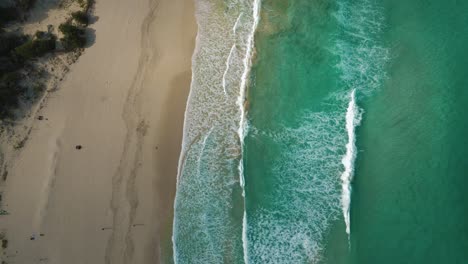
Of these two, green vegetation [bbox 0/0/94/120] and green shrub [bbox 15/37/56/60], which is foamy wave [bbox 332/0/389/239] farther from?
green shrub [bbox 15/37/56/60]

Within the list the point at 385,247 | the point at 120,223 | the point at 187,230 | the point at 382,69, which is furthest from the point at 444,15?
the point at 120,223

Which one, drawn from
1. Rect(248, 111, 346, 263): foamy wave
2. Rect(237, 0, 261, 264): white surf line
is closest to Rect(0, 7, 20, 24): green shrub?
Rect(237, 0, 261, 264): white surf line

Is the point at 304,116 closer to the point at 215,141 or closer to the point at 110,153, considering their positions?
the point at 215,141

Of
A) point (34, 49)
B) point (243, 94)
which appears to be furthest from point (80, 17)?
point (243, 94)

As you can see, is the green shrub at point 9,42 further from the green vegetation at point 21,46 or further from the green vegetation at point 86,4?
the green vegetation at point 86,4

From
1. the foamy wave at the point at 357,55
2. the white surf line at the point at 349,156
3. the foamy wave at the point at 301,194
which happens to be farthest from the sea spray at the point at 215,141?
the foamy wave at the point at 357,55

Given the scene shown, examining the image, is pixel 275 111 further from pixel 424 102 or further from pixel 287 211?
pixel 424 102
